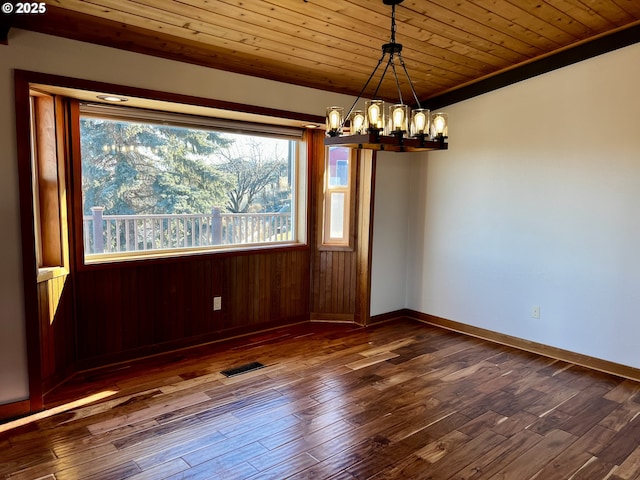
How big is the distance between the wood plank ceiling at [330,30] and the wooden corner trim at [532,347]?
2.58 meters

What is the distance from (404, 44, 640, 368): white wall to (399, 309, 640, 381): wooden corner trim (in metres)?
0.06

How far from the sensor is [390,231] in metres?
→ 4.97

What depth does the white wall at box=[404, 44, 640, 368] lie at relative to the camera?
11.6 ft

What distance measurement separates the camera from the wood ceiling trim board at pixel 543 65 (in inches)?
136

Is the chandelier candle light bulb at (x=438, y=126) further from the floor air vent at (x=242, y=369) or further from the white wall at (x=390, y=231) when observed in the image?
the floor air vent at (x=242, y=369)

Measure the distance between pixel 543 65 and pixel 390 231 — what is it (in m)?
2.16

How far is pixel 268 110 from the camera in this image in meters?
3.91

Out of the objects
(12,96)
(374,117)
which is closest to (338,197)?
(374,117)

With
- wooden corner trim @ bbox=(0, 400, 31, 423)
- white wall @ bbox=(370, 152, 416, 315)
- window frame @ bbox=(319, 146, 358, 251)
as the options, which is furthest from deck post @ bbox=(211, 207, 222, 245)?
wooden corner trim @ bbox=(0, 400, 31, 423)

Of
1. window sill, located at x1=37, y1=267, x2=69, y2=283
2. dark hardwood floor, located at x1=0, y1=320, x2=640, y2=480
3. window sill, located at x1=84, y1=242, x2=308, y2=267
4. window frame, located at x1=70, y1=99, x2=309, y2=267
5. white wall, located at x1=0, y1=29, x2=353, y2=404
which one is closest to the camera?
dark hardwood floor, located at x1=0, y1=320, x2=640, y2=480

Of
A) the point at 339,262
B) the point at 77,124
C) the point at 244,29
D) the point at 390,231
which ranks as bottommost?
the point at 339,262

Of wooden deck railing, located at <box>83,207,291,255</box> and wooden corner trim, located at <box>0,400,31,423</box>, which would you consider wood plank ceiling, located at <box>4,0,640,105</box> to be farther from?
wooden corner trim, located at <box>0,400,31,423</box>

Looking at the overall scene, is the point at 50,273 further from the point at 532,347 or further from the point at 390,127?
the point at 532,347

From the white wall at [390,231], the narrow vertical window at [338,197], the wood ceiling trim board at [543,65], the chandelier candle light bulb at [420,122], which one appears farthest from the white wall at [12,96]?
the wood ceiling trim board at [543,65]
